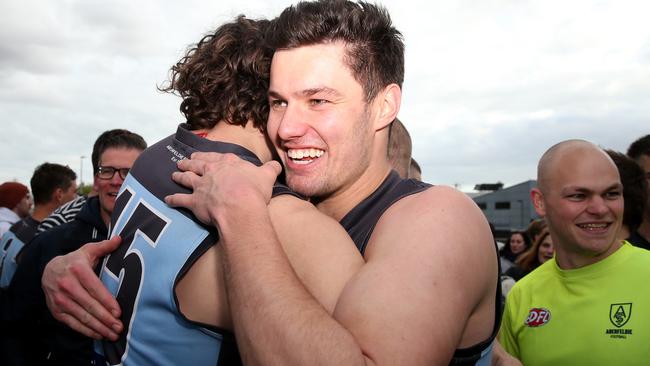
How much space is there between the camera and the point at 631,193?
4.08 meters

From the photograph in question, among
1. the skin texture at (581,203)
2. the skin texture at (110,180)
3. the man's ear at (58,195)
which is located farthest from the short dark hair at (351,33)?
the man's ear at (58,195)

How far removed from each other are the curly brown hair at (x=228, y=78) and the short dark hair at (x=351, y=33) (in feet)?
0.38

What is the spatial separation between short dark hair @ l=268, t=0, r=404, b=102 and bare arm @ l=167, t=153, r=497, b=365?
2.36 ft

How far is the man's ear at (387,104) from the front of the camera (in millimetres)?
2389

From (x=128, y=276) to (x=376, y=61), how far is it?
1339mm

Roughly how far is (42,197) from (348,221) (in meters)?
6.02

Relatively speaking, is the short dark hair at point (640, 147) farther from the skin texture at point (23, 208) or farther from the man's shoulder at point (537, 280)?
the skin texture at point (23, 208)

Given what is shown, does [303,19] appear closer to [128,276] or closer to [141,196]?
[141,196]

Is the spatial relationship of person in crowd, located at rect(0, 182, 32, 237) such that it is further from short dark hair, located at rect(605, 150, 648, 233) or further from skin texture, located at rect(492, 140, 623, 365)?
short dark hair, located at rect(605, 150, 648, 233)

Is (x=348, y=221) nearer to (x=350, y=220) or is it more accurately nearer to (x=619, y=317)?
(x=350, y=220)

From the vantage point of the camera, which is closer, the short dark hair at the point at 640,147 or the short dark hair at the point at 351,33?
the short dark hair at the point at 351,33

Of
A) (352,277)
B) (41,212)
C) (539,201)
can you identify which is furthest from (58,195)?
(352,277)

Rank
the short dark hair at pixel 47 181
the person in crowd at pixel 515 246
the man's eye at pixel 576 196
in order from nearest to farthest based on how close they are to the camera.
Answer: the man's eye at pixel 576 196 < the short dark hair at pixel 47 181 < the person in crowd at pixel 515 246

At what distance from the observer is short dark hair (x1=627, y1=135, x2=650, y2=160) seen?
16.5 feet
